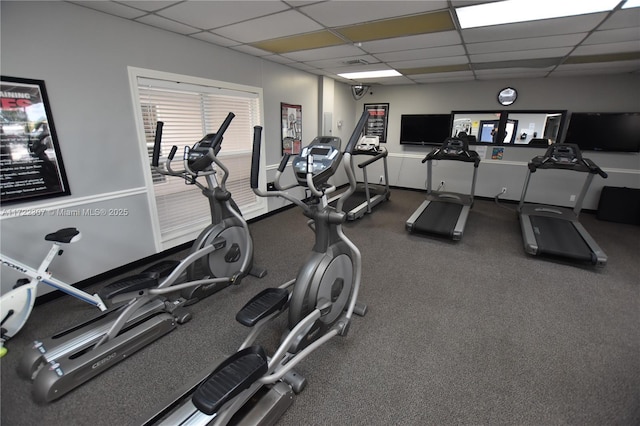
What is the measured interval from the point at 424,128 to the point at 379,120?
1.15 m

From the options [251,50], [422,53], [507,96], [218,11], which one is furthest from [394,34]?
[507,96]

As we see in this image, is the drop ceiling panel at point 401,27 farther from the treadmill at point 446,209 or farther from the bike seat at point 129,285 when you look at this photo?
the bike seat at point 129,285

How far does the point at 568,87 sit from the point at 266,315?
6.59 metres

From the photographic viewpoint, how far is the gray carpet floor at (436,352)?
65.9 inches

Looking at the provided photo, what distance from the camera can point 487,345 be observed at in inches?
87.0

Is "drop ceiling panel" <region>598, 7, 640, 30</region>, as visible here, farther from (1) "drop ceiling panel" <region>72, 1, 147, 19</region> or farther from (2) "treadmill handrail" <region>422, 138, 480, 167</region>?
(1) "drop ceiling panel" <region>72, 1, 147, 19</region>

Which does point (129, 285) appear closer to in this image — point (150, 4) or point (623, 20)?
point (150, 4)

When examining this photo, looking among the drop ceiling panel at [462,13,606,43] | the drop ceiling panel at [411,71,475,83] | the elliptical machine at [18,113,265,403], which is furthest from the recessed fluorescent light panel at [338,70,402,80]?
the elliptical machine at [18,113,265,403]

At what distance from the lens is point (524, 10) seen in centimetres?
239

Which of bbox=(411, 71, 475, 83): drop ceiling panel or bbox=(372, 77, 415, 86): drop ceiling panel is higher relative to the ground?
bbox=(372, 77, 415, 86): drop ceiling panel

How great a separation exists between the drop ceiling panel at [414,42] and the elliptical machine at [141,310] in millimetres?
2251

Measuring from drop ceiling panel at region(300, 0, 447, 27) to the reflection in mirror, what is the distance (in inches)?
139

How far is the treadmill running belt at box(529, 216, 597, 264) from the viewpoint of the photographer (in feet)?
11.1

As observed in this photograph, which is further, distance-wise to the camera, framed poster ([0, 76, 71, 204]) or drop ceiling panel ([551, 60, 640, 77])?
drop ceiling panel ([551, 60, 640, 77])
